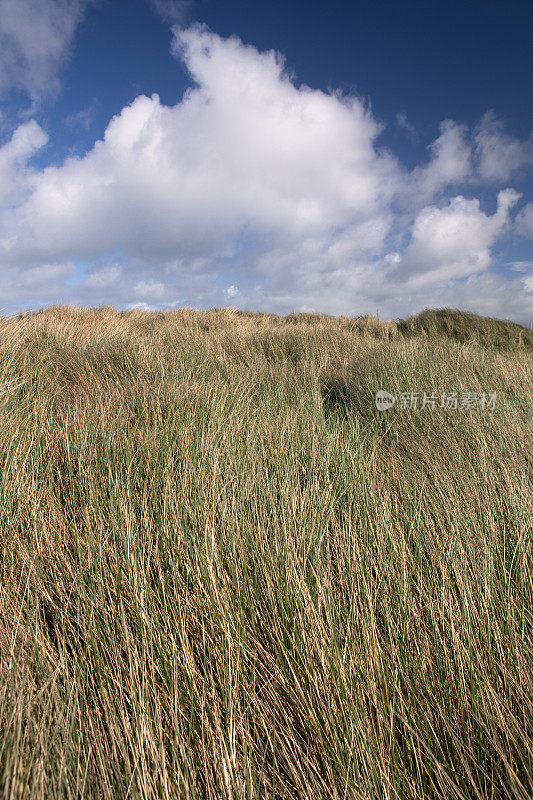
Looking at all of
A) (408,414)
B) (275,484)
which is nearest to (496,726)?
(275,484)

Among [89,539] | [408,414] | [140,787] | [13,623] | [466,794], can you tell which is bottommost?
[466,794]

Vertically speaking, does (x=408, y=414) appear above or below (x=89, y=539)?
above

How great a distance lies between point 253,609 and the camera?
1.25m

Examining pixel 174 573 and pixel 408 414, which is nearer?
pixel 174 573

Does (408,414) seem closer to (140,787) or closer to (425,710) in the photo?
(425,710)

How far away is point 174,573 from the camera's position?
1.28 metres

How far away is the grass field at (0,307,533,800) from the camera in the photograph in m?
0.89

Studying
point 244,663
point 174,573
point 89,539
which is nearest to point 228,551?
point 174,573

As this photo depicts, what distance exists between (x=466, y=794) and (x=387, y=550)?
29.8 inches

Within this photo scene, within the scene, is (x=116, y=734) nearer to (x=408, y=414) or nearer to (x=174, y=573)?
(x=174, y=573)

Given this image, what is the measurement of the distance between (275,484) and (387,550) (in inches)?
21.6

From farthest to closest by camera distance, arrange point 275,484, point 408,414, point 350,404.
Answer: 1. point 350,404
2. point 408,414
3. point 275,484

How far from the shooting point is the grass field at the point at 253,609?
887 mm

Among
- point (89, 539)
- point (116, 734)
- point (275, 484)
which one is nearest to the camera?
point (116, 734)
